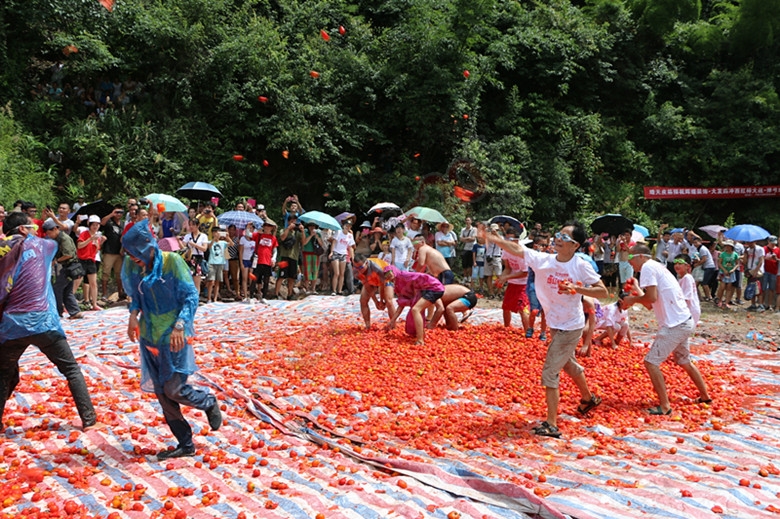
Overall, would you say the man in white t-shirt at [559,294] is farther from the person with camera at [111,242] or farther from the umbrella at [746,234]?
the umbrella at [746,234]

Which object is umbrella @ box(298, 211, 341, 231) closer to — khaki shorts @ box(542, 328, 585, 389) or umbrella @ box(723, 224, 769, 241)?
khaki shorts @ box(542, 328, 585, 389)

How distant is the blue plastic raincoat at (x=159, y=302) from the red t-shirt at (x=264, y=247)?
8.18m

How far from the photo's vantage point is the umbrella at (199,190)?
51.0 ft

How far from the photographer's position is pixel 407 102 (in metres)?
21.8

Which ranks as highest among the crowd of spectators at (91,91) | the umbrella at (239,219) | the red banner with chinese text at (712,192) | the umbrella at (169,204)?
the crowd of spectators at (91,91)

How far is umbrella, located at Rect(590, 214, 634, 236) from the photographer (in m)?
15.8

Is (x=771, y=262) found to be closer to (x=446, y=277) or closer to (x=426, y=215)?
(x=426, y=215)

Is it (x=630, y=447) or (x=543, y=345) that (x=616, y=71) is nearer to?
(x=543, y=345)

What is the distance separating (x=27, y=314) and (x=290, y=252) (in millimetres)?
8644

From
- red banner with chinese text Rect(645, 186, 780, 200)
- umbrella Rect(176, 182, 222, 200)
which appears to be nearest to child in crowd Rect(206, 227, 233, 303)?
umbrella Rect(176, 182, 222, 200)

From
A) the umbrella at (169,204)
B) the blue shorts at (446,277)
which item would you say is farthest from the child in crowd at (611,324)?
the umbrella at (169,204)

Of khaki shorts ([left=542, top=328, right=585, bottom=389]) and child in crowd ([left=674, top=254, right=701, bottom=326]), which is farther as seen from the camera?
child in crowd ([left=674, top=254, right=701, bottom=326])

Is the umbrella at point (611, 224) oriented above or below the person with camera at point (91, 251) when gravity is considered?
above

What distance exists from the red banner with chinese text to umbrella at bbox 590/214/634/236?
363 inches
